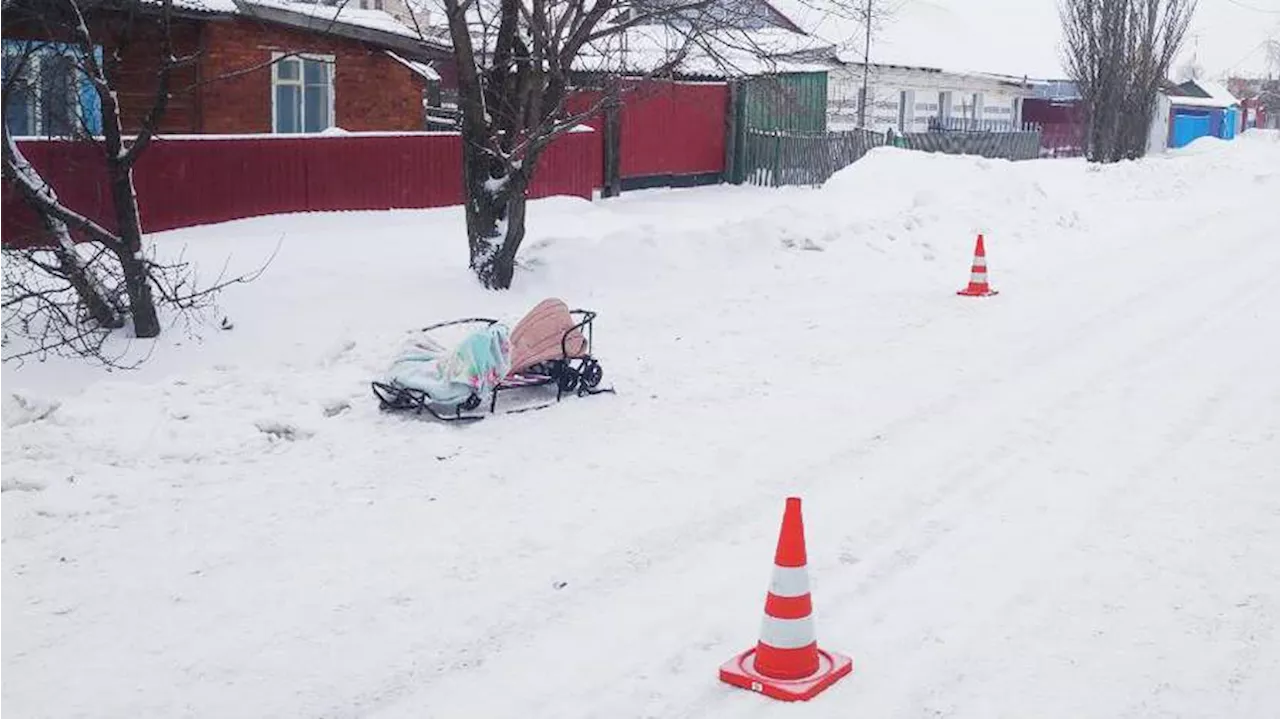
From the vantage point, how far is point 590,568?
6262mm

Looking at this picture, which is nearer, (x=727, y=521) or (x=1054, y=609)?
(x=1054, y=609)

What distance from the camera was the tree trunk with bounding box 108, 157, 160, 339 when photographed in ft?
33.4

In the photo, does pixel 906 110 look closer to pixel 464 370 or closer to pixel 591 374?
pixel 591 374

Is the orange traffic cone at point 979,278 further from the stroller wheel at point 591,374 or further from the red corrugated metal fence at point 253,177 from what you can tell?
the red corrugated metal fence at point 253,177

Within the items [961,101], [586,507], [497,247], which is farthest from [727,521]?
[961,101]

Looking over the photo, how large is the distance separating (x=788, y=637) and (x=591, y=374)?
4719 mm

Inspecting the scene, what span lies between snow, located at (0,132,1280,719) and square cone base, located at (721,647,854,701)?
7 cm

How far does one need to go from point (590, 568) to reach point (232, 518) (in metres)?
2.02

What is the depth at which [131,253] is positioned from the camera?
403 inches

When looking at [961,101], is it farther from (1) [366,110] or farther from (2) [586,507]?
(2) [586,507]

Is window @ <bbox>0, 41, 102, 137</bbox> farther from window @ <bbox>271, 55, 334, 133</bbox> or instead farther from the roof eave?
window @ <bbox>271, 55, 334, 133</bbox>

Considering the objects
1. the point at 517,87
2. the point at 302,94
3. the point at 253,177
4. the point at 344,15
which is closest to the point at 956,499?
the point at 517,87

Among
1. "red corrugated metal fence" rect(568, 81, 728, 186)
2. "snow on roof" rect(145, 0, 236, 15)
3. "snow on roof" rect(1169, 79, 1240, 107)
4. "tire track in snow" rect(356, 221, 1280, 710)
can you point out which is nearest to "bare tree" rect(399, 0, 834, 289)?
"tire track in snow" rect(356, 221, 1280, 710)

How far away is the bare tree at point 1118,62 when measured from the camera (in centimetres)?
3331
